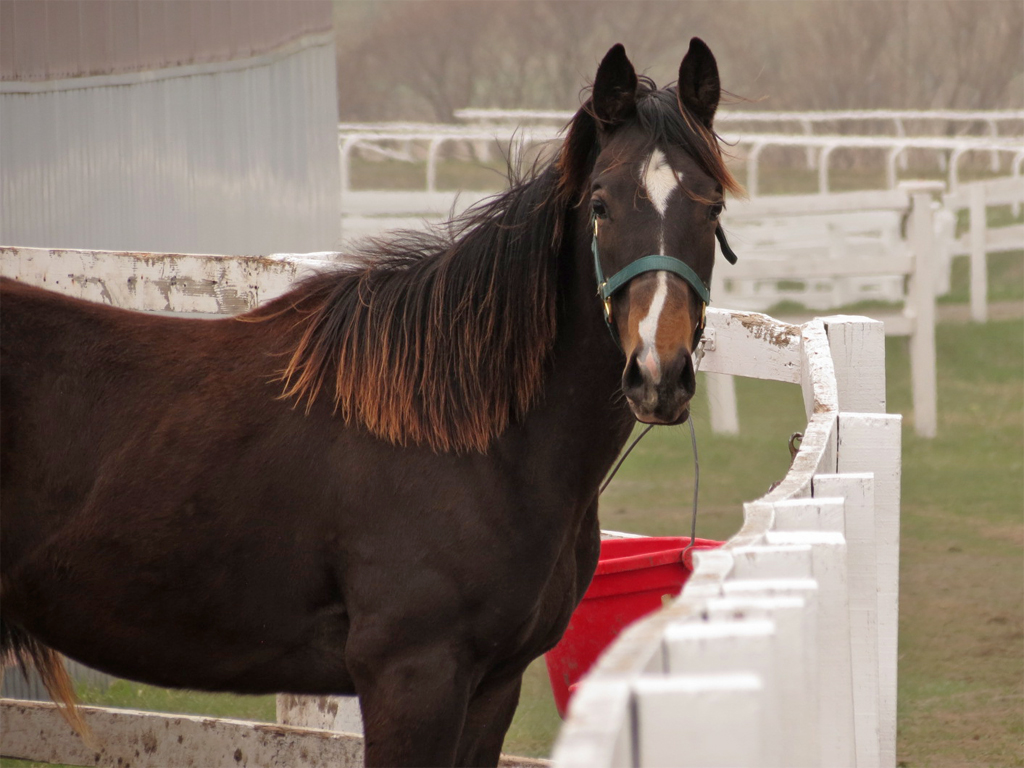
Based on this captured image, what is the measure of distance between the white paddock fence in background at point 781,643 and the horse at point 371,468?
53 centimetres

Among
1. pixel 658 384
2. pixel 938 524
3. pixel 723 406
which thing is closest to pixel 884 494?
pixel 658 384

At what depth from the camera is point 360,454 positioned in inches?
99.3

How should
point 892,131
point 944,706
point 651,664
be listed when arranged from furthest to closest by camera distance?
point 892,131
point 944,706
point 651,664

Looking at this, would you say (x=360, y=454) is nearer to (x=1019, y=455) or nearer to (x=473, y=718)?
(x=473, y=718)

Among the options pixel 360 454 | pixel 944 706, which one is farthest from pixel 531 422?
pixel 944 706

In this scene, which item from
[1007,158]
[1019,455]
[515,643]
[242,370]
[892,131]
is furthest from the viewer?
[892,131]

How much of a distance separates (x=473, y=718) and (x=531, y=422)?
76cm

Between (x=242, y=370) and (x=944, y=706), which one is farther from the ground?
(x=242, y=370)

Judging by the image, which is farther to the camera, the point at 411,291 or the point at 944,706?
the point at 944,706

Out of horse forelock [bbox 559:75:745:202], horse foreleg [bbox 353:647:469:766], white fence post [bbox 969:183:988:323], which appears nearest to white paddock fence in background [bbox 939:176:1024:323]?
white fence post [bbox 969:183:988:323]

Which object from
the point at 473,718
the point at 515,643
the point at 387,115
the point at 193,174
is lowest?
the point at 473,718

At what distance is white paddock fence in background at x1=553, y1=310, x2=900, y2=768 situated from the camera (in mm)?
965

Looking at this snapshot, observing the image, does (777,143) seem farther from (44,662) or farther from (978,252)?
(44,662)

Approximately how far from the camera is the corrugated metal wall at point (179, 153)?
454 centimetres
